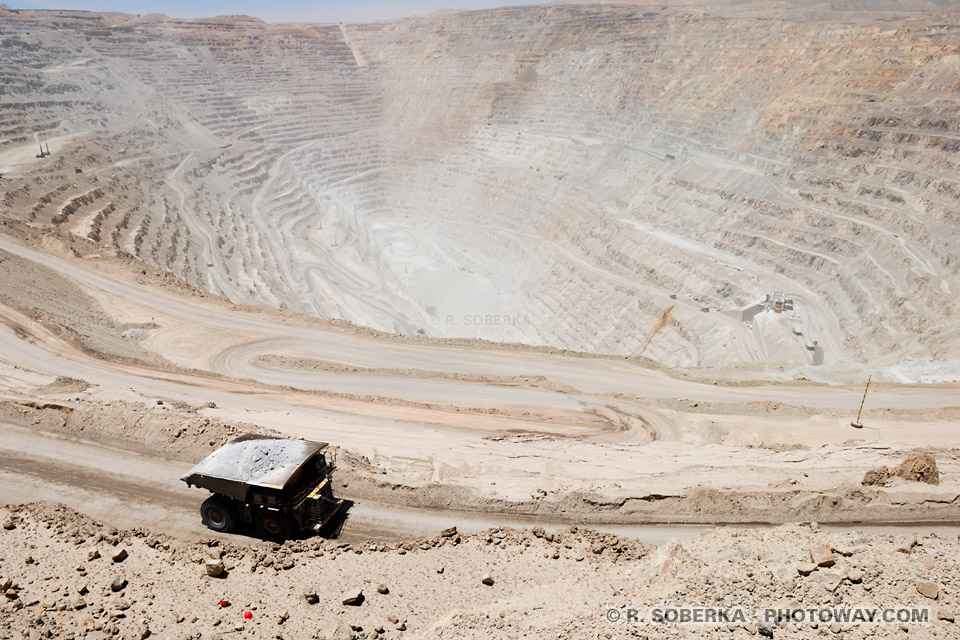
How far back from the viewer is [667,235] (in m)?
47.4

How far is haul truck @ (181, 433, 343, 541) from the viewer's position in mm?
11539

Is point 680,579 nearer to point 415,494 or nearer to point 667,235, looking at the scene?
point 415,494

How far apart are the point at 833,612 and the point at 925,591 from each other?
1462 mm

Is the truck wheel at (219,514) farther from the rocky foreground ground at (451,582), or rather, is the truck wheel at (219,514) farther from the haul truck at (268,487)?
the rocky foreground ground at (451,582)

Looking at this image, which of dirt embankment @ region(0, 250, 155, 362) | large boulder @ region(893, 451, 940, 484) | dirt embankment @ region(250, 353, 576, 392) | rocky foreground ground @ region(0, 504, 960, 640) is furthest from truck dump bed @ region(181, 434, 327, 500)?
large boulder @ region(893, 451, 940, 484)

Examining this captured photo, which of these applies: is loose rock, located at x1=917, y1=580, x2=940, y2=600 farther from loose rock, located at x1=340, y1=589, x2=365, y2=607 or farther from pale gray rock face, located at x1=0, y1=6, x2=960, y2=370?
pale gray rock face, located at x1=0, y1=6, x2=960, y2=370

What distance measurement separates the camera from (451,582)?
35.4 ft

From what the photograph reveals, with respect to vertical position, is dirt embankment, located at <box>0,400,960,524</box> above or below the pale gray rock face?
below

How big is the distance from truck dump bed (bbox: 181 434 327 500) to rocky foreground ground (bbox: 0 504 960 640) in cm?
125

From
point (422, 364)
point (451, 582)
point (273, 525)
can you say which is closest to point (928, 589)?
point (451, 582)

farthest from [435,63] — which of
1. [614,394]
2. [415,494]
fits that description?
[415,494]

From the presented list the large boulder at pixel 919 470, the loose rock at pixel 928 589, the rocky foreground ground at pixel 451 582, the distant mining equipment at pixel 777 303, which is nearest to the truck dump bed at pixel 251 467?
the rocky foreground ground at pixel 451 582

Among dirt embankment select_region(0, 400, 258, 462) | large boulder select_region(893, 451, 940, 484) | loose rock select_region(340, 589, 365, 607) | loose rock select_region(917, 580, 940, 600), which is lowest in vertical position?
loose rock select_region(340, 589, 365, 607)

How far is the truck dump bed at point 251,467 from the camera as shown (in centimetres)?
1148
